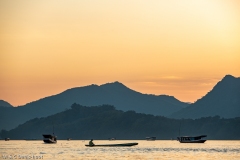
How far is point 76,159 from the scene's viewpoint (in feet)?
511

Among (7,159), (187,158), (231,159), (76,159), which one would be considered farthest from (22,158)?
(231,159)

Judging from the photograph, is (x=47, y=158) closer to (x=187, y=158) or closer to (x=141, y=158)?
(x=141, y=158)

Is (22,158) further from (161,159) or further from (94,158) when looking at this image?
(161,159)

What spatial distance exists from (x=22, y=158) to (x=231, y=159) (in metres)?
51.6

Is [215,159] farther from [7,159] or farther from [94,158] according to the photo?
[7,159]

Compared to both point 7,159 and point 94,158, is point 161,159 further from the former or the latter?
point 7,159

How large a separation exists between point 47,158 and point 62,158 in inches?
161

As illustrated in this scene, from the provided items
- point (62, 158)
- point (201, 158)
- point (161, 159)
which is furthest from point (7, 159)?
point (201, 158)

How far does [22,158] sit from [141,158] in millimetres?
29664

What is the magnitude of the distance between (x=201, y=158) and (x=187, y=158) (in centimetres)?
369

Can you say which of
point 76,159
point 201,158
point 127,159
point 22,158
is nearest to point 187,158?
point 201,158

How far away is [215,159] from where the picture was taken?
15725cm

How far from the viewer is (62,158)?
530 ft

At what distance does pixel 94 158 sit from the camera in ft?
526
